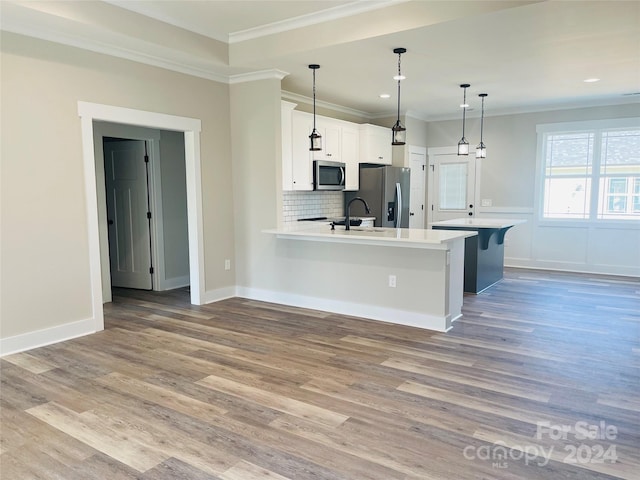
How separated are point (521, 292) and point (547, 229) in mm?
2217

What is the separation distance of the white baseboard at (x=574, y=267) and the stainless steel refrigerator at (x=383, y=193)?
222 centimetres

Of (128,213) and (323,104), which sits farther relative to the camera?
(323,104)

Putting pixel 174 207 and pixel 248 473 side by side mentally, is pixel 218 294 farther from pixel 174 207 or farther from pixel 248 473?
pixel 248 473

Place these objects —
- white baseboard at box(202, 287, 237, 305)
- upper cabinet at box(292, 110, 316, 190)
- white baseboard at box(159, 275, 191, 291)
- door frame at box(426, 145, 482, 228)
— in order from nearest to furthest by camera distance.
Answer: white baseboard at box(202, 287, 237, 305) → upper cabinet at box(292, 110, 316, 190) → white baseboard at box(159, 275, 191, 291) → door frame at box(426, 145, 482, 228)

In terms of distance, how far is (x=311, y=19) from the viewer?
4.19 meters

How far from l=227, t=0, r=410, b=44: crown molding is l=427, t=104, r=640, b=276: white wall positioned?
4.72 m

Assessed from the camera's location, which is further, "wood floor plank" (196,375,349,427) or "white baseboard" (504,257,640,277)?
"white baseboard" (504,257,640,277)

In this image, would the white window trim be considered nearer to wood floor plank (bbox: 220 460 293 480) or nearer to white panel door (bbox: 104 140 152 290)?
white panel door (bbox: 104 140 152 290)

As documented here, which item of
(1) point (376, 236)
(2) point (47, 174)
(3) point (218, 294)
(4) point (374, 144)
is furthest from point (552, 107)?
(2) point (47, 174)

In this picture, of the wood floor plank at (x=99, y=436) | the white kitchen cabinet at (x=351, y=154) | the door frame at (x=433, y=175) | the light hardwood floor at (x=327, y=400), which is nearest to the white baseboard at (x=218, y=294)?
the light hardwood floor at (x=327, y=400)

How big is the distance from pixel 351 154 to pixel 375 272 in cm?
290

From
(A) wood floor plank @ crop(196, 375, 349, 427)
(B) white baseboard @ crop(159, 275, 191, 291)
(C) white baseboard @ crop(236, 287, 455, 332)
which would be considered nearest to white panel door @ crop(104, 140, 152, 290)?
(B) white baseboard @ crop(159, 275, 191, 291)

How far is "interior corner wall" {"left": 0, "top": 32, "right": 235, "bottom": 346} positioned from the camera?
3643mm

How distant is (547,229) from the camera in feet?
24.7
